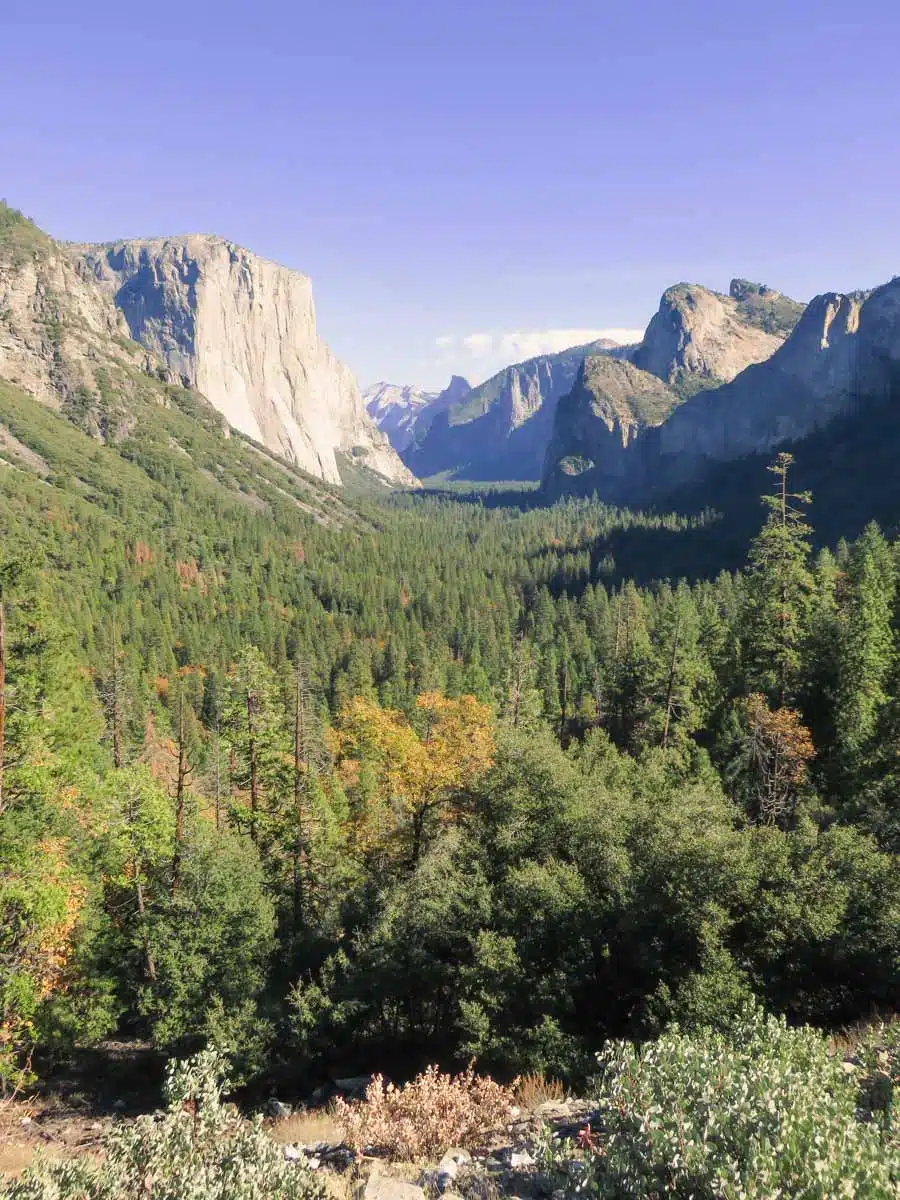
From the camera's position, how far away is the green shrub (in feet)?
21.5

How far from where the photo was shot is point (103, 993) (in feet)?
80.3

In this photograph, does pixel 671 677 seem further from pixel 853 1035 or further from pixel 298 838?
pixel 853 1035

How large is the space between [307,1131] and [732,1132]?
409 inches

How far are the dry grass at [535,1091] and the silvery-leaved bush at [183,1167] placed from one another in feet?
24.4

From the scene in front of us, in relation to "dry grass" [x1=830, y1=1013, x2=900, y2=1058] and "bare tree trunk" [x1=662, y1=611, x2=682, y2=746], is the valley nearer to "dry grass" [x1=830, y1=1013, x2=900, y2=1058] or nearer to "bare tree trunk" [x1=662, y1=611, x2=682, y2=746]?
"bare tree trunk" [x1=662, y1=611, x2=682, y2=746]

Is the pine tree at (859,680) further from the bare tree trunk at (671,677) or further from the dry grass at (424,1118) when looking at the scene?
the dry grass at (424,1118)

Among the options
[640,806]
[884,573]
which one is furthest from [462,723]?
[884,573]

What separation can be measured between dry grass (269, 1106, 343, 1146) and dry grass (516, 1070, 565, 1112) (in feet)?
12.8

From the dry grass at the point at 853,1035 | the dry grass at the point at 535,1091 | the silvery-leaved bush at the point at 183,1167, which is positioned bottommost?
the dry grass at the point at 535,1091

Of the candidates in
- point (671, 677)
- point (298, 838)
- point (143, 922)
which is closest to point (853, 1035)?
point (298, 838)

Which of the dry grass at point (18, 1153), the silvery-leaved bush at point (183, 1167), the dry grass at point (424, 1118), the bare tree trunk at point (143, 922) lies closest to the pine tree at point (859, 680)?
the dry grass at point (424, 1118)

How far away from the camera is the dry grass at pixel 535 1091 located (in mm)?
14883

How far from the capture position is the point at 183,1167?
789 cm

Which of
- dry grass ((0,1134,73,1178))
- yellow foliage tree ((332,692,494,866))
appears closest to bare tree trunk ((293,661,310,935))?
yellow foliage tree ((332,692,494,866))
